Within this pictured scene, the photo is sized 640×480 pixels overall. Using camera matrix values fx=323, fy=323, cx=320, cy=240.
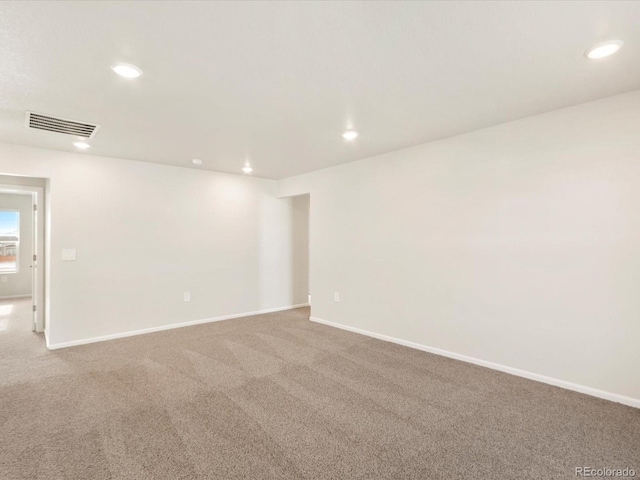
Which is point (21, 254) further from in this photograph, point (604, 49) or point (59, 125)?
point (604, 49)

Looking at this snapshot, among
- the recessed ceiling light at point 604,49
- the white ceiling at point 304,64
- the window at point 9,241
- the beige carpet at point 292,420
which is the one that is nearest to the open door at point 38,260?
the beige carpet at point 292,420

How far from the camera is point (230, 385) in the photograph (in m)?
2.91

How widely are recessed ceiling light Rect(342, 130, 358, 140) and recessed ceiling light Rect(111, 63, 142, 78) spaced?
6.42 feet

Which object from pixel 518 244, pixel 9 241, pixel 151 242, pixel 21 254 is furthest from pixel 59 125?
pixel 9 241

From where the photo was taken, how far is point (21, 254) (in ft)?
25.2

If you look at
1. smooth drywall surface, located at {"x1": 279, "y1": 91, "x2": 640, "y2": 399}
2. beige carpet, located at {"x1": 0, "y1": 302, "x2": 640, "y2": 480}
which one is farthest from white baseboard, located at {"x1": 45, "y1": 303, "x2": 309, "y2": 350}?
smooth drywall surface, located at {"x1": 279, "y1": 91, "x2": 640, "y2": 399}

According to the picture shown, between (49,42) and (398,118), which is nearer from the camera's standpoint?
(49,42)

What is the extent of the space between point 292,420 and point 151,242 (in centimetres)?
351

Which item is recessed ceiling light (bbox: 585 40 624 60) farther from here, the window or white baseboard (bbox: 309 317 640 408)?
the window

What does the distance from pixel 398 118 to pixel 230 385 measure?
2910 mm

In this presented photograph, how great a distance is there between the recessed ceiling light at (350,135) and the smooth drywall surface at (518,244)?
34.2 inches

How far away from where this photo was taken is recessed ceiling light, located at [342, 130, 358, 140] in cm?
343

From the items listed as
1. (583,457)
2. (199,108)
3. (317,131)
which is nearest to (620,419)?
(583,457)

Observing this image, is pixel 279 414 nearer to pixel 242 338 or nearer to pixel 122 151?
pixel 242 338
